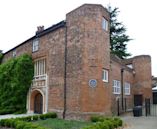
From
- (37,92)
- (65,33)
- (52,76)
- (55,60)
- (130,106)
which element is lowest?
(130,106)

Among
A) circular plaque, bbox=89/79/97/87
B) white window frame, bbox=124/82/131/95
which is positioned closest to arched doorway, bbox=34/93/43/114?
circular plaque, bbox=89/79/97/87

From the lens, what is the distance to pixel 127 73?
31.6m

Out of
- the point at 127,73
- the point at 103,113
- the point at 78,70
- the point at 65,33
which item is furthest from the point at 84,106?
the point at 127,73

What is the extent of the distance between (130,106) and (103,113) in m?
14.2

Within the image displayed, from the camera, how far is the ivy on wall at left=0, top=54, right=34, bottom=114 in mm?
23984

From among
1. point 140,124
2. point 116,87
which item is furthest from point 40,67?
point 140,124

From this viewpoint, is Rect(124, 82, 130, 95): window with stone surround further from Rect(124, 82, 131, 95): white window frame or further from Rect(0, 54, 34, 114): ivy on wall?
Rect(0, 54, 34, 114): ivy on wall

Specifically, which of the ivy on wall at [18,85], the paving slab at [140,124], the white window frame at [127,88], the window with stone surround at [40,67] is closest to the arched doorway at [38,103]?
the ivy on wall at [18,85]

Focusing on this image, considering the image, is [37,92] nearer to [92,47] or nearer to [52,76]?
[52,76]

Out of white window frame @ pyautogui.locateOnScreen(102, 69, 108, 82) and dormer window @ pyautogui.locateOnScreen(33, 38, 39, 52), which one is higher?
dormer window @ pyautogui.locateOnScreen(33, 38, 39, 52)

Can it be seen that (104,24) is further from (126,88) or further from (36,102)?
(126,88)

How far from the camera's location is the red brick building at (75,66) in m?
18.4

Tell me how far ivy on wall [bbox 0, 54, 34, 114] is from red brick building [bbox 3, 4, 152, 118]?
2.37ft

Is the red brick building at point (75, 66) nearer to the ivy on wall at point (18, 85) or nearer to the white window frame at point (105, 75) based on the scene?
the white window frame at point (105, 75)
